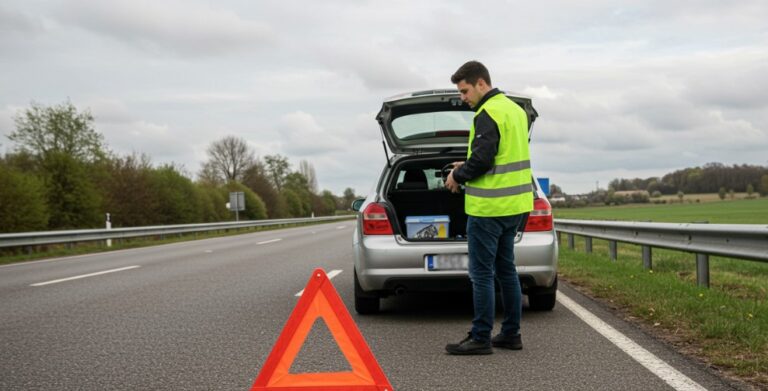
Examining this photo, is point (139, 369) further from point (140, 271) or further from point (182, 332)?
point (140, 271)

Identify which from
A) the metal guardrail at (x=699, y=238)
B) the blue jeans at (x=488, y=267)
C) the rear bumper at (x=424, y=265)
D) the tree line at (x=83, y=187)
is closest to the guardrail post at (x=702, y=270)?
the metal guardrail at (x=699, y=238)

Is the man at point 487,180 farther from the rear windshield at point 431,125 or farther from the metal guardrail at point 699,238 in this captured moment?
the metal guardrail at point 699,238

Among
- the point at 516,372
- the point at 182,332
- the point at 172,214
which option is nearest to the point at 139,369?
the point at 182,332

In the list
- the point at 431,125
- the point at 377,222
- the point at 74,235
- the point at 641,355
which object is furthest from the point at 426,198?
the point at 74,235

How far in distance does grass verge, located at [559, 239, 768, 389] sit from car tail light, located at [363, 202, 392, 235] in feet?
7.27

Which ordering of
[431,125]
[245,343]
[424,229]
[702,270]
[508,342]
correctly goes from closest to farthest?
1. [508,342]
2. [245,343]
3. [424,229]
4. [431,125]
5. [702,270]

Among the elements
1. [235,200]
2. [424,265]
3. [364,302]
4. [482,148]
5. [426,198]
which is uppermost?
[235,200]

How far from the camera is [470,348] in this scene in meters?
4.46

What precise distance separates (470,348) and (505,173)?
46.8 inches

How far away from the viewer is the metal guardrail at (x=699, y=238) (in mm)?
5621

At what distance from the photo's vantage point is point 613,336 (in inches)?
194

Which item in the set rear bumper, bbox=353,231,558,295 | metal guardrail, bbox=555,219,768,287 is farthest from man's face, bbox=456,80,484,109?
metal guardrail, bbox=555,219,768,287

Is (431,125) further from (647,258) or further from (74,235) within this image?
(74,235)

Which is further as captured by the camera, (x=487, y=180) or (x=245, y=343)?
(x=245, y=343)
